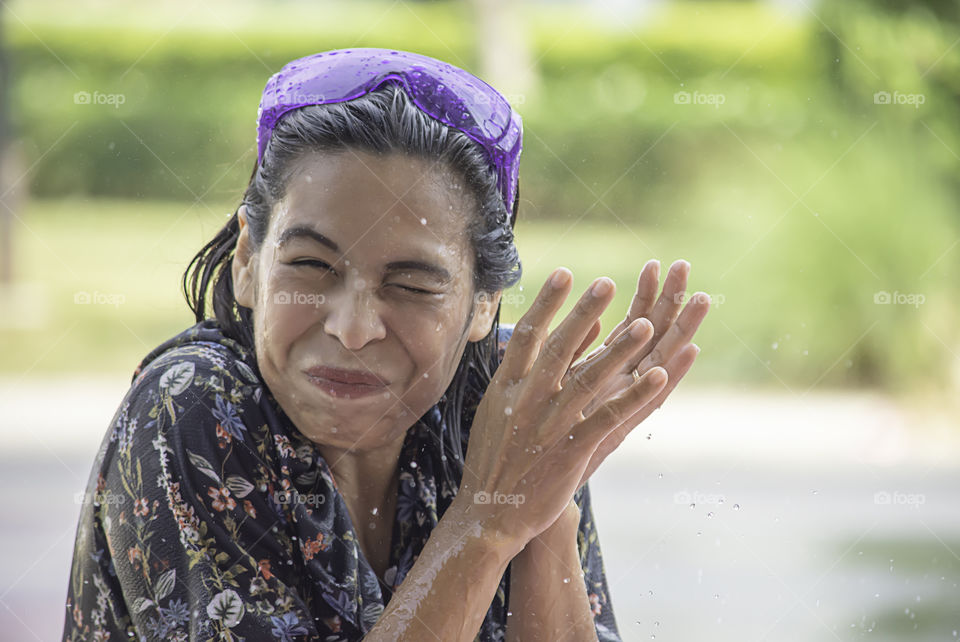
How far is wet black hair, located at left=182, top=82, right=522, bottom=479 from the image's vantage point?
200cm

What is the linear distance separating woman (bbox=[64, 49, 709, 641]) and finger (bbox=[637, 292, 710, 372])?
30 centimetres

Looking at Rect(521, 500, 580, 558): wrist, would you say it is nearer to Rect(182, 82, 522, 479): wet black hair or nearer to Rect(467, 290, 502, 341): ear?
Rect(182, 82, 522, 479): wet black hair

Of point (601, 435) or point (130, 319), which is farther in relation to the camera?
point (130, 319)

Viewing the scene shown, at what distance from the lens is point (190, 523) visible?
1831mm

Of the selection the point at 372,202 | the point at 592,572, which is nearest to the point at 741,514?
the point at 592,572

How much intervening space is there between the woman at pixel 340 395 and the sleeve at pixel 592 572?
0.27 metres

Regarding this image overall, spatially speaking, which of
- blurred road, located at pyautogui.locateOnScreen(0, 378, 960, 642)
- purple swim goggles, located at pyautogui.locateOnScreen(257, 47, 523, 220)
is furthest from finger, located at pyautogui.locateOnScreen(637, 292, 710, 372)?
blurred road, located at pyautogui.locateOnScreen(0, 378, 960, 642)

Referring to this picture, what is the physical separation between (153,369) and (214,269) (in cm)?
41

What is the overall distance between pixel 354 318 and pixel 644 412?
26.1 inches

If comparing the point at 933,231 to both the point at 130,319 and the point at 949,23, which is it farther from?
the point at 130,319

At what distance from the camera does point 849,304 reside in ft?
33.8

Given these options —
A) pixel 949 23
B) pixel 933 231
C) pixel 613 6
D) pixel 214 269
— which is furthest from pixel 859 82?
pixel 214 269

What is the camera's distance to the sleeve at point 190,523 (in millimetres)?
1819

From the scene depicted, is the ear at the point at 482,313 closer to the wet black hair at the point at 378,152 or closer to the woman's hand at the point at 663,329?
the wet black hair at the point at 378,152
